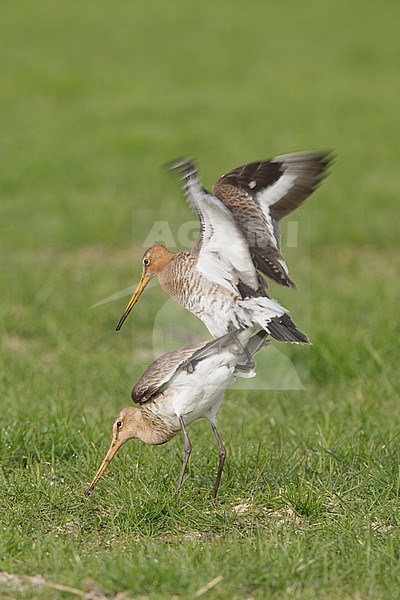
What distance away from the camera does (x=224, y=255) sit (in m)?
4.43

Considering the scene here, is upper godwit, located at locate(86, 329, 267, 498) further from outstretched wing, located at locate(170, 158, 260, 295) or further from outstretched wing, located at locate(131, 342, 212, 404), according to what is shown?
outstretched wing, located at locate(170, 158, 260, 295)

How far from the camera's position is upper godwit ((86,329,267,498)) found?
4.37 m

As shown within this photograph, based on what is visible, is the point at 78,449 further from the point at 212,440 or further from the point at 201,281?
the point at 201,281

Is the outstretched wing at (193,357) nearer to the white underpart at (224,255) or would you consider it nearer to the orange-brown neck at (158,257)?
the white underpart at (224,255)

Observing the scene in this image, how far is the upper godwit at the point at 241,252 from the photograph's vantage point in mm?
4312

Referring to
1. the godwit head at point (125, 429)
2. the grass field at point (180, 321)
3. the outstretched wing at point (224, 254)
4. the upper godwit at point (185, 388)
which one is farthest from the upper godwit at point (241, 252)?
the grass field at point (180, 321)

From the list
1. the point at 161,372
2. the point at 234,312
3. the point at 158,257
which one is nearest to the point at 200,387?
the point at 161,372

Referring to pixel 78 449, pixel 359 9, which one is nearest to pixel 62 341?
pixel 78 449

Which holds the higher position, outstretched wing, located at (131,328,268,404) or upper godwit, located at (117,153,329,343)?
upper godwit, located at (117,153,329,343)

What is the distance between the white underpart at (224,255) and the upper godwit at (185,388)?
0.81 ft

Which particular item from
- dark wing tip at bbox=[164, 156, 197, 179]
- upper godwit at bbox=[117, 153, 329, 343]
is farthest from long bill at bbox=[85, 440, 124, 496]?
dark wing tip at bbox=[164, 156, 197, 179]

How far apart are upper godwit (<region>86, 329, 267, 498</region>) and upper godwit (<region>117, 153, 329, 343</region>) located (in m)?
0.13

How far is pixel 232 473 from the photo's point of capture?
4883 millimetres

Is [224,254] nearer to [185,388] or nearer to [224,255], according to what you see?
[224,255]
